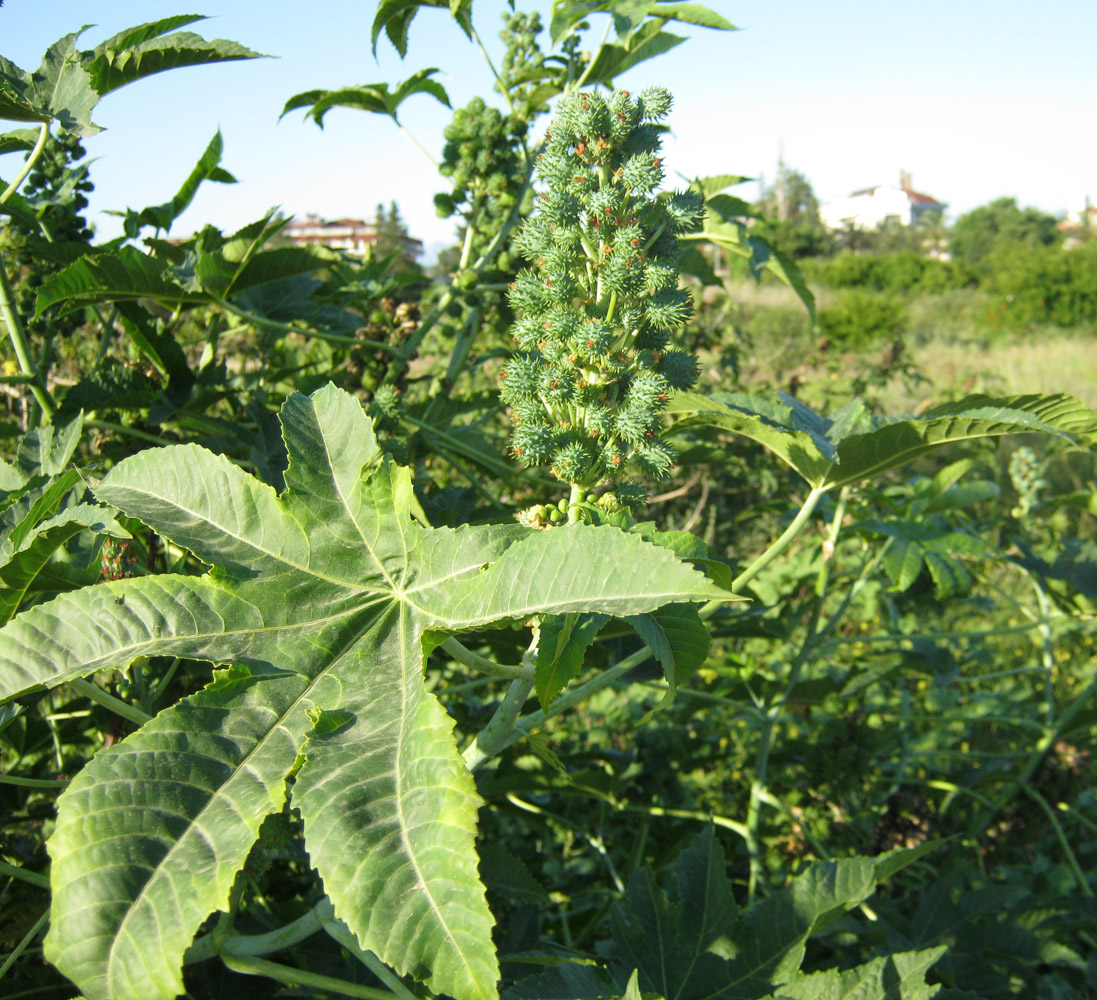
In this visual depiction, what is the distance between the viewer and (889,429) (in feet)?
5.13

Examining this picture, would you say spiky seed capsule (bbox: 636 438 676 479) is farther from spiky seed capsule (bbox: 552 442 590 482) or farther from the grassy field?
the grassy field

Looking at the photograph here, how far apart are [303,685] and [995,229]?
48.6m

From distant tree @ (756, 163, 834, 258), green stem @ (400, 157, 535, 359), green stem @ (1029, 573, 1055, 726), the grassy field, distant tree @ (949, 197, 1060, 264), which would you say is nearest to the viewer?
green stem @ (400, 157, 535, 359)

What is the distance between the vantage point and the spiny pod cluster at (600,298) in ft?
4.37

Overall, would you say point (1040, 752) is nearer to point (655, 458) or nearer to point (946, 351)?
point (655, 458)

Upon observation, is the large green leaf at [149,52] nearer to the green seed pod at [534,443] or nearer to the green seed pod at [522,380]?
the green seed pod at [522,380]

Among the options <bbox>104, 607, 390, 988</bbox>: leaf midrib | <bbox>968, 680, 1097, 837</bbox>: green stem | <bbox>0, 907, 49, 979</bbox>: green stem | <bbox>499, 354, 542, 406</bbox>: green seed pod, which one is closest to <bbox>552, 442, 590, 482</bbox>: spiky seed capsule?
<bbox>499, 354, 542, 406</bbox>: green seed pod

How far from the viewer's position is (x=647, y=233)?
54.4 inches

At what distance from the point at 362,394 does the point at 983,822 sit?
2442 millimetres

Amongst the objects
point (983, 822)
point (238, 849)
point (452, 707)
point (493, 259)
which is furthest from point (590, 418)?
point (983, 822)

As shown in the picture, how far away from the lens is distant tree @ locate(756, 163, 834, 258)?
1496 inches

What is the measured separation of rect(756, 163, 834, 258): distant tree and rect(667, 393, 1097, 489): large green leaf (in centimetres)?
3455

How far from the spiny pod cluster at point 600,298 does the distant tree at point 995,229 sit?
42368mm

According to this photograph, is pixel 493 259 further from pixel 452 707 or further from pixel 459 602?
pixel 459 602
